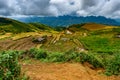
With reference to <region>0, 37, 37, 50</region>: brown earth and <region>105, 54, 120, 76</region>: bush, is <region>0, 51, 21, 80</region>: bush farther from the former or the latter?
<region>0, 37, 37, 50</region>: brown earth

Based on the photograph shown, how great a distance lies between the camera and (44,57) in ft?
90.7

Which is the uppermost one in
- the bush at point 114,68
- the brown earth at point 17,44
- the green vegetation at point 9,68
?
the green vegetation at point 9,68

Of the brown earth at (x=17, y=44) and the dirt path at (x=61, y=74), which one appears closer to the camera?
the dirt path at (x=61, y=74)

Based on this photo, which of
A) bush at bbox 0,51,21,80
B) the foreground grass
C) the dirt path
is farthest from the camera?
the foreground grass

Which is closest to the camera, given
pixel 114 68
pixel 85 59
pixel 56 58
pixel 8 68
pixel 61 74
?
pixel 8 68

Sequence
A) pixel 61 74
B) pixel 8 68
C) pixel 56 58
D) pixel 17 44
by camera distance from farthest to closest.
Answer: pixel 17 44 < pixel 56 58 < pixel 61 74 < pixel 8 68

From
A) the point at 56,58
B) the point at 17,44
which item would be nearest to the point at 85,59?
the point at 56,58

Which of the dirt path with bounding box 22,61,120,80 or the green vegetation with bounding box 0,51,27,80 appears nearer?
the green vegetation with bounding box 0,51,27,80

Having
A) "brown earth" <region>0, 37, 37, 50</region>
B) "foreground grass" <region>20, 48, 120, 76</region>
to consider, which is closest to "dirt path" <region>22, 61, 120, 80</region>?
"foreground grass" <region>20, 48, 120, 76</region>

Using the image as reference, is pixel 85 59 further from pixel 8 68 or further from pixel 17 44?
pixel 17 44

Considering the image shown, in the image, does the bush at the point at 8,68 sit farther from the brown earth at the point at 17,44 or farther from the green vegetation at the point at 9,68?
the brown earth at the point at 17,44

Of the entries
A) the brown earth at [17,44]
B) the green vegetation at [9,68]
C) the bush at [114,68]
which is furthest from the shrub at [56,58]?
the brown earth at [17,44]

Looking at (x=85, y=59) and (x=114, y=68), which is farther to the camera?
(x=85, y=59)

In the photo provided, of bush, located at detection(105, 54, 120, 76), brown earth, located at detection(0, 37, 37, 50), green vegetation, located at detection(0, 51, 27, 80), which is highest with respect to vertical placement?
green vegetation, located at detection(0, 51, 27, 80)
